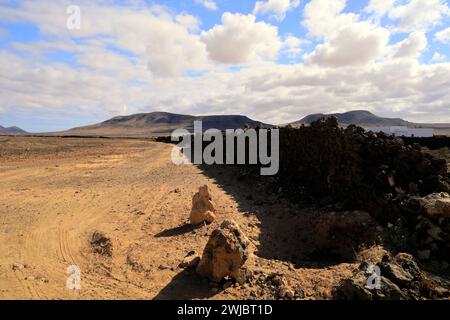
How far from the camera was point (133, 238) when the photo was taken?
8.05 meters

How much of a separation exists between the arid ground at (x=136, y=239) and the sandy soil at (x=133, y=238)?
0.02 meters

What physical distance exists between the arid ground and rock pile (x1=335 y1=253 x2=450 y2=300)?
41 cm

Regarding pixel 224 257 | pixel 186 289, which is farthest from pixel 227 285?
pixel 186 289

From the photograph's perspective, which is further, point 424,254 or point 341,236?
point 341,236

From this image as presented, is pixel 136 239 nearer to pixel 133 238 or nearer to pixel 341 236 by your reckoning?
pixel 133 238

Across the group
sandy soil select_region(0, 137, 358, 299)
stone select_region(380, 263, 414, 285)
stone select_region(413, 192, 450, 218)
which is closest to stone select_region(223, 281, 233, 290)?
sandy soil select_region(0, 137, 358, 299)

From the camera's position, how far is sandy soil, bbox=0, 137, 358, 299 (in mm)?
5707

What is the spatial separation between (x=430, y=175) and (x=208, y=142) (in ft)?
70.2

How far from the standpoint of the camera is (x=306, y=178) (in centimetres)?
1178

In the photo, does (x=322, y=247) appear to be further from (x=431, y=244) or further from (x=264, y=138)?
(x=264, y=138)

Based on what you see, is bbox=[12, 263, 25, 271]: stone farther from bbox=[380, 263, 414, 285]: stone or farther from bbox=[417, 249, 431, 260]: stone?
bbox=[417, 249, 431, 260]: stone

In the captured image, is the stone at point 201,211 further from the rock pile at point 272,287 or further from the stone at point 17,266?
the stone at point 17,266

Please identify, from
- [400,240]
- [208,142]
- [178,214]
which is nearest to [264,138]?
[178,214]

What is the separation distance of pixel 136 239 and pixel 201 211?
59.5 inches
